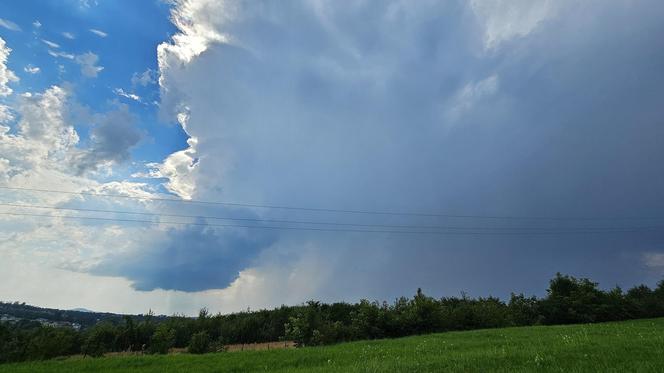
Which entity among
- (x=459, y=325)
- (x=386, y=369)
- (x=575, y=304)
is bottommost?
(x=386, y=369)

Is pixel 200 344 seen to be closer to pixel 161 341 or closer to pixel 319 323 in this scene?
pixel 161 341

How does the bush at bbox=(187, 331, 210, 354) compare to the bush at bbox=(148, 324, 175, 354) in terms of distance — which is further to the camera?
the bush at bbox=(148, 324, 175, 354)

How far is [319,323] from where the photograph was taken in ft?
115

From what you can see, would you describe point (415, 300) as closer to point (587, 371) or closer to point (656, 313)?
point (587, 371)

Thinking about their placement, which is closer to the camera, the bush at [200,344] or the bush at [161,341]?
the bush at [200,344]

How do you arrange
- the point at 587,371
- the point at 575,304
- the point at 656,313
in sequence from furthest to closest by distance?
the point at 656,313 < the point at 575,304 < the point at 587,371

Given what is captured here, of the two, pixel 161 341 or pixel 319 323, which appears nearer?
pixel 161 341

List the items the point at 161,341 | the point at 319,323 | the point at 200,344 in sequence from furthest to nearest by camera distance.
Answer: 1. the point at 319,323
2. the point at 161,341
3. the point at 200,344

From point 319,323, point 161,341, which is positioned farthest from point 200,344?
point 319,323

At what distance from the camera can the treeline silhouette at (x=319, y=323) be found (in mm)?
31406

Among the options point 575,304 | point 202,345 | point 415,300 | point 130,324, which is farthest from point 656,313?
point 130,324

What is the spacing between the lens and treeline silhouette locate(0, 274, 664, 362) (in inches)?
1236

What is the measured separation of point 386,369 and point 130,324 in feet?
117

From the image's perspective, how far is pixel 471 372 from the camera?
9.66 meters
